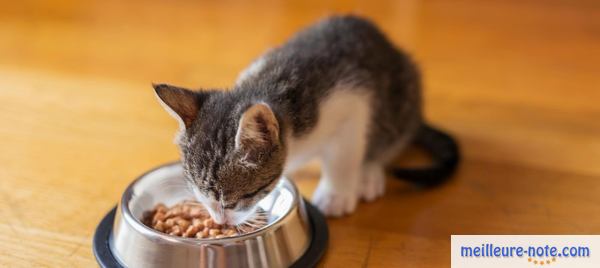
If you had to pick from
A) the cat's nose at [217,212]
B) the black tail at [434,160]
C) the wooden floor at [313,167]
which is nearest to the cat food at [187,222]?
the cat's nose at [217,212]

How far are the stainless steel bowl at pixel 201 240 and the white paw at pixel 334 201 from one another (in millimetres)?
87

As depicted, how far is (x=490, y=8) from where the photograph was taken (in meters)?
2.99

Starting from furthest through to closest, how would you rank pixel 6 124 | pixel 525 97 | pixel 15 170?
pixel 525 97 → pixel 6 124 → pixel 15 170

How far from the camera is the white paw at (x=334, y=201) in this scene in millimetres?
1604

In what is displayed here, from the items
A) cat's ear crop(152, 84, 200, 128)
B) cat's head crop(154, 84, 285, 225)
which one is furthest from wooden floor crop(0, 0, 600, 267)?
cat's ear crop(152, 84, 200, 128)

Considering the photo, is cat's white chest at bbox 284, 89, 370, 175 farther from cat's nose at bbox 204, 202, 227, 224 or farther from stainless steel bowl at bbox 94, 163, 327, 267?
cat's nose at bbox 204, 202, 227, 224

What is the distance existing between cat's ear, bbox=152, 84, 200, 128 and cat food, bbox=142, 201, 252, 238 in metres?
0.22

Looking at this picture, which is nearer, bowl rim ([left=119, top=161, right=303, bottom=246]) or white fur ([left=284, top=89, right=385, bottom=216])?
bowl rim ([left=119, top=161, right=303, bottom=246])

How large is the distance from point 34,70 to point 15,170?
2.13 ft

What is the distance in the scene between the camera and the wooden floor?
156 cm

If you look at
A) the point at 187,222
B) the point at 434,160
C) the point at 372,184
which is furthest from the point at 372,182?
the point at 187,222

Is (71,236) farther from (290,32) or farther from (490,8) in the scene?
(490,8)

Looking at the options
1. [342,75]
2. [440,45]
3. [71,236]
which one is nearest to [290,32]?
[440,45]

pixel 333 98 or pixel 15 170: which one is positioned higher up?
pixel 333 98
